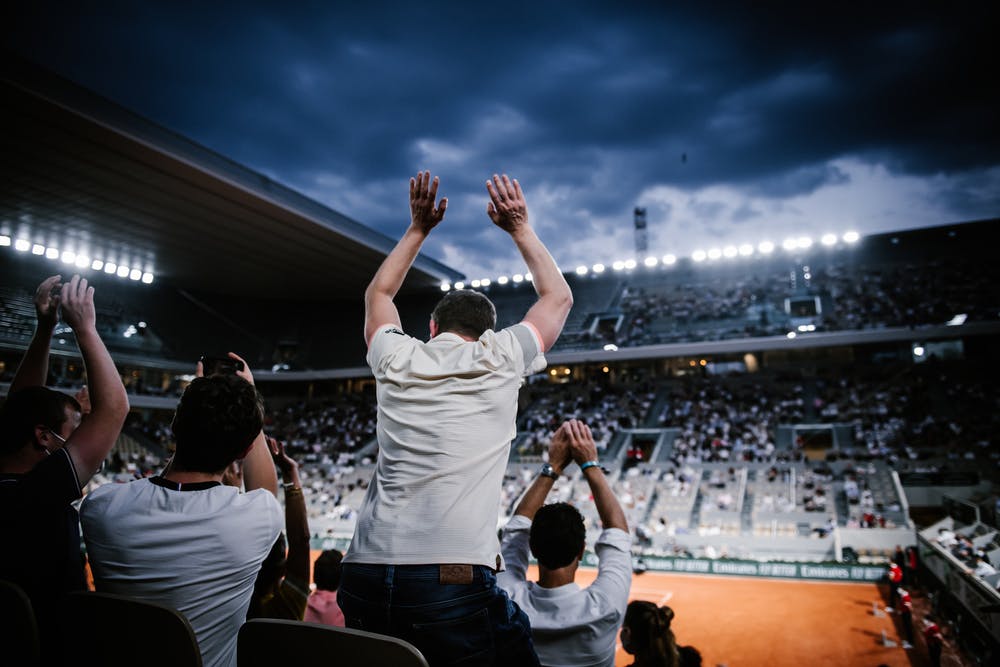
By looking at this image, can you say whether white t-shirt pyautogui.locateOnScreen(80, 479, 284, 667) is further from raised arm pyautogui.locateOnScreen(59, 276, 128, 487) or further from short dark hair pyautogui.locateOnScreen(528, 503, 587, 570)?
short dark hair pyautogui.locateOnScreen(528, 503, 587, 570)

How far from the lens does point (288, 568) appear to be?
9.11ft

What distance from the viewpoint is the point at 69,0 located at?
18.0 metres

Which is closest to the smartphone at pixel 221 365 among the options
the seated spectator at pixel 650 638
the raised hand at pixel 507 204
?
the raised hand at pixel 507 204

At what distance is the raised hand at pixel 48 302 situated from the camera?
2.55m

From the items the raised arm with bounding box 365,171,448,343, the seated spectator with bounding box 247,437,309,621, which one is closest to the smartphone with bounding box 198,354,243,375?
the seated spectator with bounding box 247,437,309,621

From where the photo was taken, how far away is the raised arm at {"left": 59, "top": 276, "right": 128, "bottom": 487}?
2.04 m

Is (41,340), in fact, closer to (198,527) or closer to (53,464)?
(53,464)

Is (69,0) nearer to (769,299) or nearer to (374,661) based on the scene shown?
(374,661)

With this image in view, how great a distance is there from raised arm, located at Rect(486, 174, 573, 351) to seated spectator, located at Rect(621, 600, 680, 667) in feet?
5.79

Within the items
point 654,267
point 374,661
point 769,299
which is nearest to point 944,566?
point 374,661

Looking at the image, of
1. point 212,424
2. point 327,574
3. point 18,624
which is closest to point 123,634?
point 18,624

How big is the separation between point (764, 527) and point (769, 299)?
53.8 feet

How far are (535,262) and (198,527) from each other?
58.1 inches

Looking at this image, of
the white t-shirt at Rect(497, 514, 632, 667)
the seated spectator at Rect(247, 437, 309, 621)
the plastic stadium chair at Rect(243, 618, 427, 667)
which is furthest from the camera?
the seated spectator at Rect(247, 437, 309, 621)
